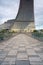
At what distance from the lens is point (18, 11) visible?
73625 millimetres

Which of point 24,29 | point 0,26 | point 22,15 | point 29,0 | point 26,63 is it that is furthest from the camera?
point 0,26

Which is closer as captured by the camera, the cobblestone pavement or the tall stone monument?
the cobblestone pavement

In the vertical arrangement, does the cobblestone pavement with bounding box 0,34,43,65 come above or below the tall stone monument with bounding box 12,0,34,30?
above

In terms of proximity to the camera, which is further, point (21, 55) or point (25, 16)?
point (25, 16)

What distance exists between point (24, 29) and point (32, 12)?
9316 mm

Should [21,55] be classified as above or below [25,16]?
above

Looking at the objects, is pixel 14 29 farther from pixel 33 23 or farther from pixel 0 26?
pixel 0 26

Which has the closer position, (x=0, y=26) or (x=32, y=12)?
(x=32, y=12)

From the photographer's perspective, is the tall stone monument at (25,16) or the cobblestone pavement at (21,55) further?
the tall stone monument at (25,16)

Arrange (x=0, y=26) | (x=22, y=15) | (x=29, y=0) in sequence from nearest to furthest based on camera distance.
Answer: (x=29, y=0), (x=22, y=15), (x=0, y=26)

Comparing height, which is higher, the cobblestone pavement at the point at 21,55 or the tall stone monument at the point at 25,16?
the cobblestone pavement at the point at 21,55

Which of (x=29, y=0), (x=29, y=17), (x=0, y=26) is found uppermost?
(x=29, y=0)

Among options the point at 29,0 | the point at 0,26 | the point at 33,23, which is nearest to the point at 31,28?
the point at 33,23

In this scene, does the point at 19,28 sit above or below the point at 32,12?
below
